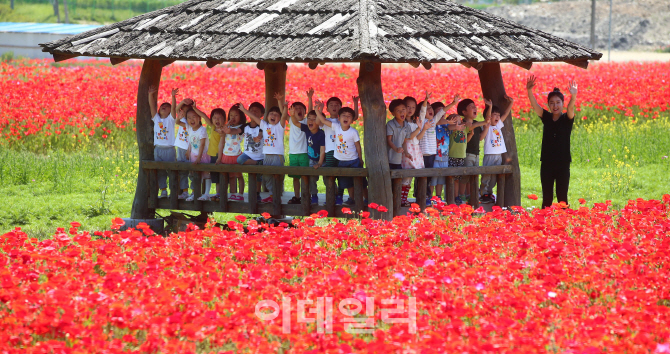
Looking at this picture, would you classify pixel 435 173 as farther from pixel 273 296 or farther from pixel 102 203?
pixel 102 203

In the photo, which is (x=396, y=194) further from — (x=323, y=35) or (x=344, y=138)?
(x=323, y=35)

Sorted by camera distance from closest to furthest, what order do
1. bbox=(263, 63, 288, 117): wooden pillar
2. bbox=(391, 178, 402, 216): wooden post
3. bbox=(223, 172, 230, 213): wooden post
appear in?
bbox=(391, 178, 402, 216): wooden post < bbox=(223, 172, 230, 213): wooden post < bbox=(263, 63, 288, 117): wooden pillar

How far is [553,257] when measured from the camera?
239 inches

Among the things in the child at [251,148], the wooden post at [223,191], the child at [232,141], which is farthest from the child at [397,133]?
the wooden post at [223,191]

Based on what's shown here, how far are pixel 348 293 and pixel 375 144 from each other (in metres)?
3.29

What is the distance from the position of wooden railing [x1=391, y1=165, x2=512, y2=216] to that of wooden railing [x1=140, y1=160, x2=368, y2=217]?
0.37 meters

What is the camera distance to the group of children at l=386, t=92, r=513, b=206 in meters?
8.66

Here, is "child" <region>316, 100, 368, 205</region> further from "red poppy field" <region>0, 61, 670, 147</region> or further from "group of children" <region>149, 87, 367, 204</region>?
"red poppy field" <region>0, 61, 670, 147</region>

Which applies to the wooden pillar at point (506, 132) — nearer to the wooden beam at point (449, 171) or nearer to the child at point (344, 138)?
the wooden beam at point (449, 171)

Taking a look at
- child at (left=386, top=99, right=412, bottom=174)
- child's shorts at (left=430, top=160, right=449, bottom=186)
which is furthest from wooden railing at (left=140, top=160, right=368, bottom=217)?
child's shorts at (left=430, top=160, right=449, bottom=186)

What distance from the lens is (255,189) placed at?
8750mm

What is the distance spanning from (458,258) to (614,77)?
16.5m

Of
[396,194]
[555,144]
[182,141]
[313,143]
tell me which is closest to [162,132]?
[182,141]

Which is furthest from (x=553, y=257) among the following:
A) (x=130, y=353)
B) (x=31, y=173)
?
(x=31, y=173)
